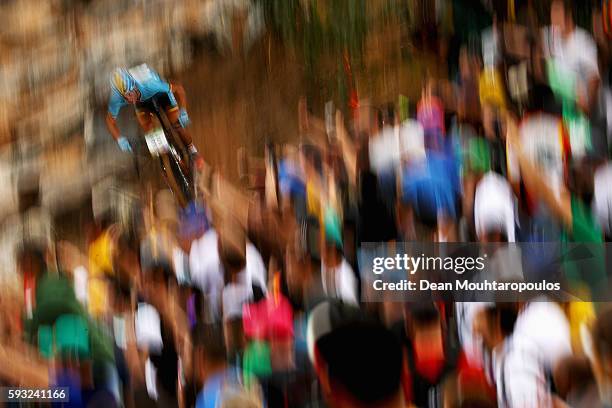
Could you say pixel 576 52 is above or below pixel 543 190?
above

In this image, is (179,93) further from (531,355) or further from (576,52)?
(531,355)

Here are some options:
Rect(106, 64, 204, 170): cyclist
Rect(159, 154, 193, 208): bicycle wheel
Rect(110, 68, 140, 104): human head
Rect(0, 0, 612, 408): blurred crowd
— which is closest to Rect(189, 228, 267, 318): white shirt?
Rect(0, 0, 612, 408): blurred crowd

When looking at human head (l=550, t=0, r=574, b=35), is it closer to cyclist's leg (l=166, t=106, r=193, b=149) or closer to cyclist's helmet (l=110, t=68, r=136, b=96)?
cyclist's leg (l=166, t=106, r=193, b=149)

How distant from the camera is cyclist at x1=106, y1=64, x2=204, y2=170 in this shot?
184 centimetres

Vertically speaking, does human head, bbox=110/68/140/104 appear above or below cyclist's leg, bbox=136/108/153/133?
above

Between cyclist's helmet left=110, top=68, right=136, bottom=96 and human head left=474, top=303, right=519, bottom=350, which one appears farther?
cyclist's helmet left=110, top=68, right=136, bottom=96

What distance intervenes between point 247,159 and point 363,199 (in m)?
0.37

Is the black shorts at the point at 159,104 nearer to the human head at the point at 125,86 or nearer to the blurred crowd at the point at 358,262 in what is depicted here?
the human head at the point at 125,86

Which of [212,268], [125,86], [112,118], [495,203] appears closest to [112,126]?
[112,118]

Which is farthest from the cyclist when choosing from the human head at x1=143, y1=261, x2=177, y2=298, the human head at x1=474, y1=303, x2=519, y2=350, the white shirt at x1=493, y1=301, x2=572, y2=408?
the white shirt at x1=493, y1=301, x2=572, y2=408

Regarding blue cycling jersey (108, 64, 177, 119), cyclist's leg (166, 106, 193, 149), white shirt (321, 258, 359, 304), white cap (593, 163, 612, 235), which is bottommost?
white shirt (321, 258, 359, 304)

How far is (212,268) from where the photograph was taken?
5.93ft

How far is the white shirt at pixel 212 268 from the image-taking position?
5.89ft

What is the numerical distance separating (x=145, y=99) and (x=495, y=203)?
1.09 metres
